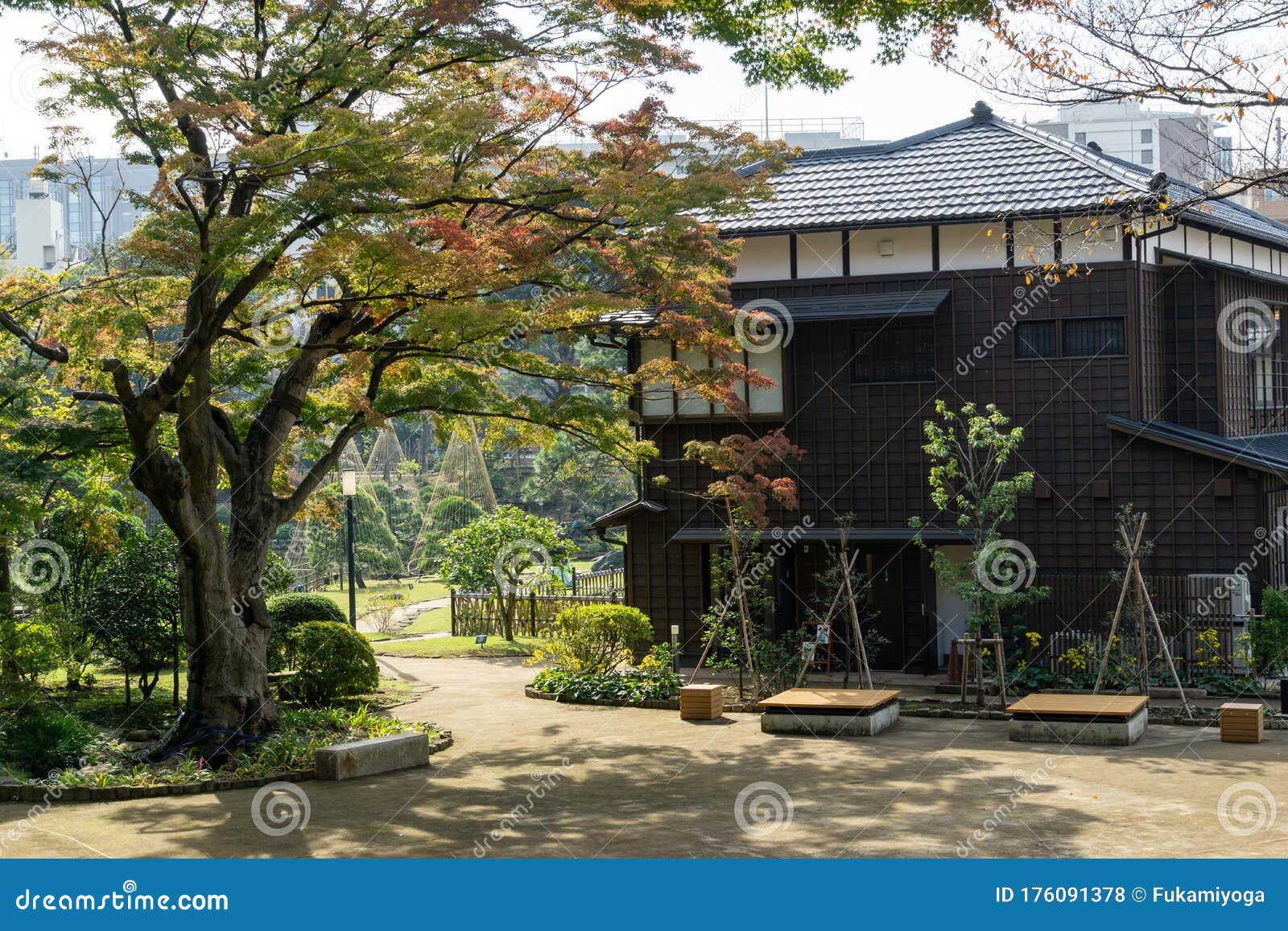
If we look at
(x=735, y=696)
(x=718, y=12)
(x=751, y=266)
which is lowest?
(x=735, y=696)

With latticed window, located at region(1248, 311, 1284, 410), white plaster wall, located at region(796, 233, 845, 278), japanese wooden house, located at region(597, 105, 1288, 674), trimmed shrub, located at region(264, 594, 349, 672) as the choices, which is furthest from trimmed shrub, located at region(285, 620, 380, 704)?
latticed window, located at region(1248, 311, 1284, 410)

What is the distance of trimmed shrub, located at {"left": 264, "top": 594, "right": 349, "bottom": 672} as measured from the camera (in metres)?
18.5

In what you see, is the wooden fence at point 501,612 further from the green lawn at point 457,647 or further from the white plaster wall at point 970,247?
the white plaster wall at point 970,247

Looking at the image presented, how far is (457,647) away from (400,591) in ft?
48.1

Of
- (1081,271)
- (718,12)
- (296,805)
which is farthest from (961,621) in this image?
(296,805)

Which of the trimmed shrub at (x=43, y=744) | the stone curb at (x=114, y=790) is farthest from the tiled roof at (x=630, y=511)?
the trimmed shrub at (x=43, y=744)

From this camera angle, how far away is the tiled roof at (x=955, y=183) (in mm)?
18828

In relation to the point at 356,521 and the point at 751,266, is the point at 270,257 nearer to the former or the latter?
the point at 751,266

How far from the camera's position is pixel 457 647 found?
25.5 meters

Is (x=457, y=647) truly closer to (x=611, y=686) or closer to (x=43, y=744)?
(x=611, y=686)

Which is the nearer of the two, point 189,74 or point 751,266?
point 189,74

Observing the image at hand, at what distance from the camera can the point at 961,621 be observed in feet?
64.2

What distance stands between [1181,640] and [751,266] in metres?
8.62

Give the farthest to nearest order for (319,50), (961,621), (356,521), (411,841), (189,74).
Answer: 1. (356,521)
2. (961,621)
3. (319,50)
4. (189,74)
5. (411,841)
